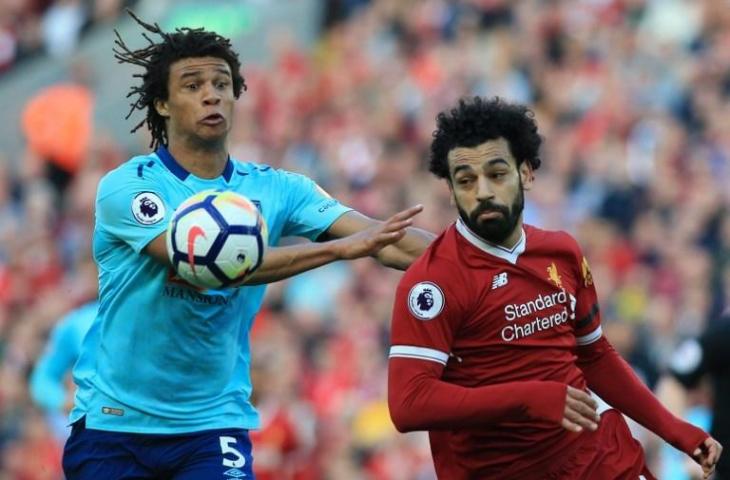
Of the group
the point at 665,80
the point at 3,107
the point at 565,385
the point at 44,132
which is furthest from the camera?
A: the point at 3,107

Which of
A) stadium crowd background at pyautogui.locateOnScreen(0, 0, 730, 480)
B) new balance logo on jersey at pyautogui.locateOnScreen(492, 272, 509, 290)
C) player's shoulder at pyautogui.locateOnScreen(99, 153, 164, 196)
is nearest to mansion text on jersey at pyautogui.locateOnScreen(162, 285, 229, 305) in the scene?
player's shoulder at pyautogui.locateOnScreen(99, 153, 164, 196)

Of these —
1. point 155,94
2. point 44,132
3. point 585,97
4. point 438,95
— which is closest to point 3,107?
point 44,132

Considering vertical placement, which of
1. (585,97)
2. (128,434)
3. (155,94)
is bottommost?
(128,434)

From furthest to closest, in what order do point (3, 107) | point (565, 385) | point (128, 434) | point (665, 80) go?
point (3, 107) < point (665, 80) < point (128, 434) < point (565, 385)

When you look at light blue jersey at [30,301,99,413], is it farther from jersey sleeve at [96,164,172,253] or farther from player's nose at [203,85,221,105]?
player's nose at [203,85,221,105]

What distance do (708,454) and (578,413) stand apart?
0.89 m

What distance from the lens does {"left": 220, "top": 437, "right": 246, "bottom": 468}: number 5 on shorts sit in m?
7.28

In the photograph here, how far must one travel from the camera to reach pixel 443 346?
6883 mm

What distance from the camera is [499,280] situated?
7047mm

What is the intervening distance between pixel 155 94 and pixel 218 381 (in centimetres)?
121

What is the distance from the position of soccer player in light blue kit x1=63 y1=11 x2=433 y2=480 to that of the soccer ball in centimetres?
16

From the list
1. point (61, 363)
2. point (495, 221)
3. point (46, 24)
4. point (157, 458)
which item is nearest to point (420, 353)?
point (495, 221)

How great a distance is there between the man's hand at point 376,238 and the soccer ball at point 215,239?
0.33 m

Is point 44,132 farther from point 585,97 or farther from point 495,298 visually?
point 495,298
